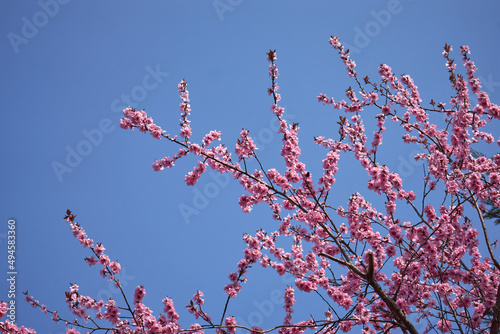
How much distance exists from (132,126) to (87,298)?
8.31ft

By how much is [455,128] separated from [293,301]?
3495mm

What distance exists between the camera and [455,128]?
550 centimetres

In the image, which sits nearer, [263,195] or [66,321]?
[263,195]

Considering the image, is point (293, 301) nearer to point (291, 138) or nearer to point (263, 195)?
point (263, 195)

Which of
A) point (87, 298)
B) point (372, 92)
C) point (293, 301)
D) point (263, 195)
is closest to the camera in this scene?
point (263, 195)

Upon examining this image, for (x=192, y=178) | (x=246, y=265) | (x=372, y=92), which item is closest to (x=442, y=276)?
(x=246, y=265)

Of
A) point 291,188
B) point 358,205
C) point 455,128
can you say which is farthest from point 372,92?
point 291,188

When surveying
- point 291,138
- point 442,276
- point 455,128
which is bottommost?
point 442,276

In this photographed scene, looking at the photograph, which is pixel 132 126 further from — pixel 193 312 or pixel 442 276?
pixel 442 276

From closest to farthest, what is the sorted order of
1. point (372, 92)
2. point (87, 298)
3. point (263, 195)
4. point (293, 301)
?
point (263, 195) < point (87, 298) < point (293, 301) < point (372, 92)

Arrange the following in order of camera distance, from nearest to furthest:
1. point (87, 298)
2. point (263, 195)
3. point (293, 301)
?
point (263, 195), point (87, 298), point (293, 301)

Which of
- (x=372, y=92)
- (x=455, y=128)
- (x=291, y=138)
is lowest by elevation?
(x=291, y=138)

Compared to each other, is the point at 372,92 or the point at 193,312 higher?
the point at 372,92

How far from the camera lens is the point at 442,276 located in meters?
5.24
